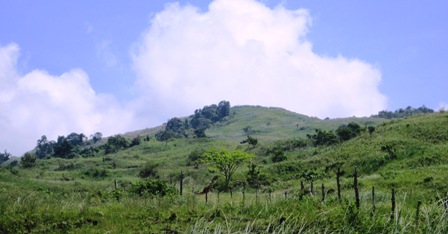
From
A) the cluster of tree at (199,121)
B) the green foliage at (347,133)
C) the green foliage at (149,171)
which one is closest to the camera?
the green foliage at (347,133)

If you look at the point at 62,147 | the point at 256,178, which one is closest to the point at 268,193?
the point at 256,178

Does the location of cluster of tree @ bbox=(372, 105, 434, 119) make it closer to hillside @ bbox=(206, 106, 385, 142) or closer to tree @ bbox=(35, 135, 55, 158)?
hillside @ bbox=(206, 106, 385, 142)

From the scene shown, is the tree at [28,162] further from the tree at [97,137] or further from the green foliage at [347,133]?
the tree at [97,137]

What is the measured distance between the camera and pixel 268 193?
14.9 m

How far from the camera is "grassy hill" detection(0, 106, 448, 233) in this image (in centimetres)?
727

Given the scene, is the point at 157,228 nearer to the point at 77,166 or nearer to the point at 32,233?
the point at 32,233

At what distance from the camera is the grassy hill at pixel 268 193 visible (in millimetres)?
7273

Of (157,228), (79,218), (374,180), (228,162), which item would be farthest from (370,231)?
(228,162)

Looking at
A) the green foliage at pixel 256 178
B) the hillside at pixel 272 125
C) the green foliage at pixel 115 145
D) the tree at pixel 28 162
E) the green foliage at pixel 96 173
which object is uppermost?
the hillside at pixel 272 125

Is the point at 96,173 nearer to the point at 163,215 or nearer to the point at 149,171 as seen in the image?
the point at 149,171

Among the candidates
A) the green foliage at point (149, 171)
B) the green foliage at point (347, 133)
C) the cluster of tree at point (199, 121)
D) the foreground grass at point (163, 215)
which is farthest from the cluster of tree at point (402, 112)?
the foreground grass at point (163, 215)

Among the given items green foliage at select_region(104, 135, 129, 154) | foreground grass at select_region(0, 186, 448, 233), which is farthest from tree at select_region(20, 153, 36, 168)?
foreground grass at select_region(0, 186, 448, 233)

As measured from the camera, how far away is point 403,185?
92.1 ft

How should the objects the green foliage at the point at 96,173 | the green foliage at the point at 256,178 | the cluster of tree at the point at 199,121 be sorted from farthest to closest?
1. the cluster of tree at the point at 199,121
2. the green foliage at the point at 96,173
3. the green foliage at the point at 256,178
